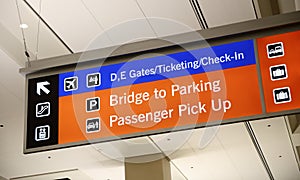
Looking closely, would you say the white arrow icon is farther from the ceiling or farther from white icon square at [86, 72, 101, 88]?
the ceiling

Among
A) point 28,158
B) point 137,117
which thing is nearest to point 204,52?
point 137,117

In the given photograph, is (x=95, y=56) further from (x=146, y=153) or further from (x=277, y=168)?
(x=277, y=168)

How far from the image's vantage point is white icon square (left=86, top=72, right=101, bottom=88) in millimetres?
3324

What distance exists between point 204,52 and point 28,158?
266 inches

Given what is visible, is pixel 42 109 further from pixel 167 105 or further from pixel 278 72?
pixel 278 72

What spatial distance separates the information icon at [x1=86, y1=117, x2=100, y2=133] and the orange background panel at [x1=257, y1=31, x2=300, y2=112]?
1.05m

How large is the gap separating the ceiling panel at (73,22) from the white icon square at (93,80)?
1868mm

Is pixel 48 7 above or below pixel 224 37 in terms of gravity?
above

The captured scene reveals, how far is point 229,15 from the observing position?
5.48m

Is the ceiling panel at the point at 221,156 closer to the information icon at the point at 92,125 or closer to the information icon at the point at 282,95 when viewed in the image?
the information icon at the point at 92,125

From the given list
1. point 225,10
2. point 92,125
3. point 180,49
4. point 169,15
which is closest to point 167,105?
point 180,49

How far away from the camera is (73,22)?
5379 millimetres

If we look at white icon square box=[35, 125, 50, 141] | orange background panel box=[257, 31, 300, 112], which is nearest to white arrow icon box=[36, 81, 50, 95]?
white icon square box=[35, 125, 50, 141]

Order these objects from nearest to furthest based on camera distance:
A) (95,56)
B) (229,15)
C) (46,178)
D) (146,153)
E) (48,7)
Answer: (95,56), (48,7), (229,15), (146,153), (46,178)
